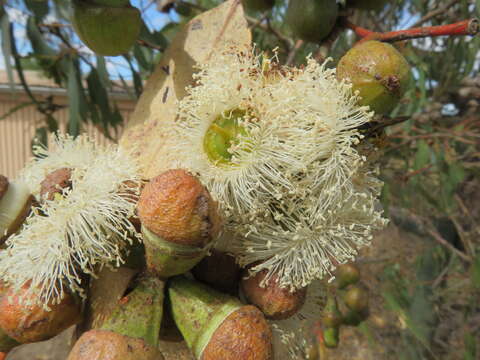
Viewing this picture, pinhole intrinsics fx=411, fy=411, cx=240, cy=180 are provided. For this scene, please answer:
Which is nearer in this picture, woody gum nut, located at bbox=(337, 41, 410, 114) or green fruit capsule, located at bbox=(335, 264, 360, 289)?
woody gum nut, located at bbox=(337, 41, 410, 114)

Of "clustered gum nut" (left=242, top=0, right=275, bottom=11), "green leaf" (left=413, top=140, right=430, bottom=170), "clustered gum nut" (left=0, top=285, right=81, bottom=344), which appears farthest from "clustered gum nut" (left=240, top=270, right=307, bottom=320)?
"green leaf" (left=413, top=140, right=430, bottom=170)

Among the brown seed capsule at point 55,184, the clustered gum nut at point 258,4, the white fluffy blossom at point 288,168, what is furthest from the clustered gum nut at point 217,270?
the clustered gum nut at point 258,4

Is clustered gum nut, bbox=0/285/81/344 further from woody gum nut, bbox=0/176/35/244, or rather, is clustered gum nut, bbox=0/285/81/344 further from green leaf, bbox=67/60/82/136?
green leaf, bbox=67/60/82/136

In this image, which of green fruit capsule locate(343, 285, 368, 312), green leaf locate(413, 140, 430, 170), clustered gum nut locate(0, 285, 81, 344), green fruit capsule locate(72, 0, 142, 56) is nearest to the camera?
clustered gum nut locate(0, 285, 81, 344)

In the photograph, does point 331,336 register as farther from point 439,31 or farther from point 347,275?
point 439,31

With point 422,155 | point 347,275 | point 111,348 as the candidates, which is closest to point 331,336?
point 347,275

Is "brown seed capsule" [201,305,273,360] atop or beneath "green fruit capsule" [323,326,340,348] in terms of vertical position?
atop

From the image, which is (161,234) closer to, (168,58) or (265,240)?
(265,240)

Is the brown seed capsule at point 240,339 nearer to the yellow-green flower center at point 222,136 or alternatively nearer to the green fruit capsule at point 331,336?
the yellow-green flower center at point 222,136
